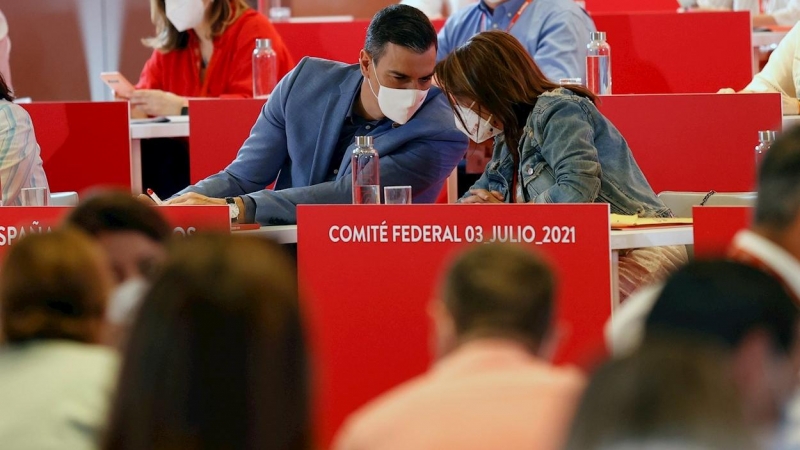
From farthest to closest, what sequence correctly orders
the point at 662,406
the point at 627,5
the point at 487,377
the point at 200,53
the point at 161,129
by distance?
the point at 627,5 < the point at 200,53 < the point at 161,129 < the point at 487,377 < the point at 662,406

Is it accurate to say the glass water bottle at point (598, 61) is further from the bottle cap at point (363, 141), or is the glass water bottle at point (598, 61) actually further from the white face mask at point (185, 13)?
the white face mask at point (185, 13)

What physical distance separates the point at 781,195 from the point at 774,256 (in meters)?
0.13

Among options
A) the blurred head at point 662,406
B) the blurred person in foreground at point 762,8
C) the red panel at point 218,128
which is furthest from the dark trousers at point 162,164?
the blurred head at point 662,406

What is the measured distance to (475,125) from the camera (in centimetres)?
388

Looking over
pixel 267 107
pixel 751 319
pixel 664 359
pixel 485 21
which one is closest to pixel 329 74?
pixel 267 107

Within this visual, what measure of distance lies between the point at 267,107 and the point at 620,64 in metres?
1.87

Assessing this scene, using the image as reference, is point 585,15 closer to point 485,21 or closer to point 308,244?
point 485,21

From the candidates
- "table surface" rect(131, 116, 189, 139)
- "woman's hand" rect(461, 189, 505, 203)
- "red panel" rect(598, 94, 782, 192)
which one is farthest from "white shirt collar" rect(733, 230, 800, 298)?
"table surface" rect(131, 116, 189, 139)

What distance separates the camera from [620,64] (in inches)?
226

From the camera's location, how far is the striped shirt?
4707 millimetres

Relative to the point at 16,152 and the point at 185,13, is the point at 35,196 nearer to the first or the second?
the point at 16,152

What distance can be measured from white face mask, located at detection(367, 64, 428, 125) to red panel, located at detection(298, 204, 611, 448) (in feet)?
3.14

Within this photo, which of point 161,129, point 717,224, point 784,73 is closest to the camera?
point 717,224

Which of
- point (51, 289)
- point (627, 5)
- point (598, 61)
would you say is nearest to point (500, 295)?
point (51, 289)
